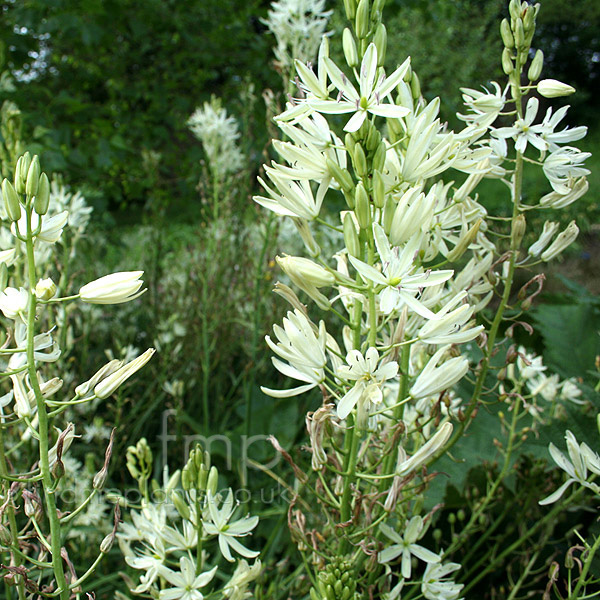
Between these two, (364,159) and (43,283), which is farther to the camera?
(364,159)

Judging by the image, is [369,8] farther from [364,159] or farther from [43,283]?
[43,283]

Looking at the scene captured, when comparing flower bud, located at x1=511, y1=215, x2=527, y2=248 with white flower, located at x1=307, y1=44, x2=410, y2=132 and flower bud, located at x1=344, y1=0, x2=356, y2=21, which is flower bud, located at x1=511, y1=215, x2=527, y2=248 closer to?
white flower, located at x1=307, y1=44, x2=410, y2=132

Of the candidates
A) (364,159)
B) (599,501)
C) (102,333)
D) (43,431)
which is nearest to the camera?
(43,431)

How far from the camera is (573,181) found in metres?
1.12

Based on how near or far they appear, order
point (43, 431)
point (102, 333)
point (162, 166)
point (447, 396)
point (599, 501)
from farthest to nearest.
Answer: point (162, 166)
point (102, 333)
point (599, 501)
point (447, 396)
point (43, 431)

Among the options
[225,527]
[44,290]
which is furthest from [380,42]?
[225,527]

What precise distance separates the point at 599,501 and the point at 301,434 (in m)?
1.19

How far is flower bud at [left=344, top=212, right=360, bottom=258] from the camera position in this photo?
0.88 meters

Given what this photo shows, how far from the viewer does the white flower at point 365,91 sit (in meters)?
0.89

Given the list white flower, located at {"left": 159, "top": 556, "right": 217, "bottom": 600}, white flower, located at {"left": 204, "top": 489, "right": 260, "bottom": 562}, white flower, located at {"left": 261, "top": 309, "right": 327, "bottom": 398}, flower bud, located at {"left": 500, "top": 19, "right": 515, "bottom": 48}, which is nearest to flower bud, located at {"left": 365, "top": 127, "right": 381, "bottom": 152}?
white flower, located at {"left": 261, "top": 309, "right": 327, "bottom": 398}

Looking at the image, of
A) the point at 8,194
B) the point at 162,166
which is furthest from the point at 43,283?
the point at 162,166

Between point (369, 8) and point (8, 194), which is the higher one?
point (369, 8)

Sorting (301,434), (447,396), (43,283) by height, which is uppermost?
(43,283)

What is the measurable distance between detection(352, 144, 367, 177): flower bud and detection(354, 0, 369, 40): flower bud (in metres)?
0.22
